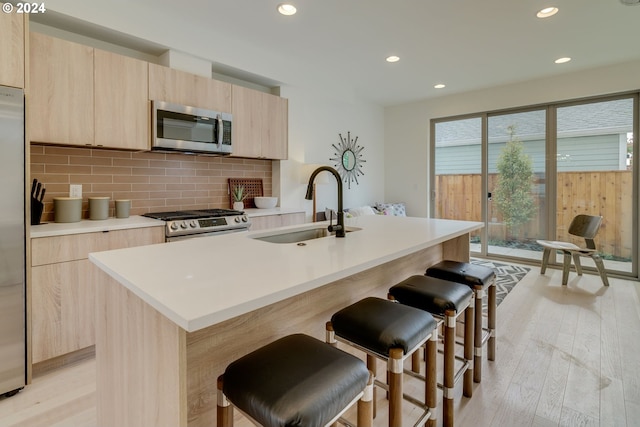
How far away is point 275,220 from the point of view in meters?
3.61

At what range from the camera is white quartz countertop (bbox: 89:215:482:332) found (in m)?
0.83

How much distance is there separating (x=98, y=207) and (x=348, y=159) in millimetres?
3588

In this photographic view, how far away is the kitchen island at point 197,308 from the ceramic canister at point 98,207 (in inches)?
58.3

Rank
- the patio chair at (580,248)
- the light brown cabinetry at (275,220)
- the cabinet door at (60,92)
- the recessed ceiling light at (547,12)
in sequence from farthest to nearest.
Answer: the patio chair at (580,248) < the light brown cabinetry at (275,220) < the recessed ceiling light at (547,12) < the cabinet door at (60,92)

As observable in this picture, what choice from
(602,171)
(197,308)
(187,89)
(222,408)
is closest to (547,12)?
(602,171)

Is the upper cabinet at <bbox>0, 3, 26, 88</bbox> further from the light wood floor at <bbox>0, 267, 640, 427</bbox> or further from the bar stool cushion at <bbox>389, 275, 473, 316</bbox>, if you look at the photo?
the bar stool cushion at <bbox>389, 275, 473, 316</bbox>

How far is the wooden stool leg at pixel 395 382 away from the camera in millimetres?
1212

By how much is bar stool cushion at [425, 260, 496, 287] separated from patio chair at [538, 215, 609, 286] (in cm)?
254

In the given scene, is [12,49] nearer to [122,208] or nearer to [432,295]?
[122,208]

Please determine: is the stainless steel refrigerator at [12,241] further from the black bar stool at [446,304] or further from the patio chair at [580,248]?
the patio chair at [580,248]

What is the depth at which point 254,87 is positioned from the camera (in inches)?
158

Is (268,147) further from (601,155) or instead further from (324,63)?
(601,155)

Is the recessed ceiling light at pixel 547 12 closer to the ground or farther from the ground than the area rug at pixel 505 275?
farther from the ground

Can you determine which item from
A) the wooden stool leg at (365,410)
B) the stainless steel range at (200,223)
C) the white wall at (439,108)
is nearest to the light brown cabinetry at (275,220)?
the stainless steel range at (200,223)
